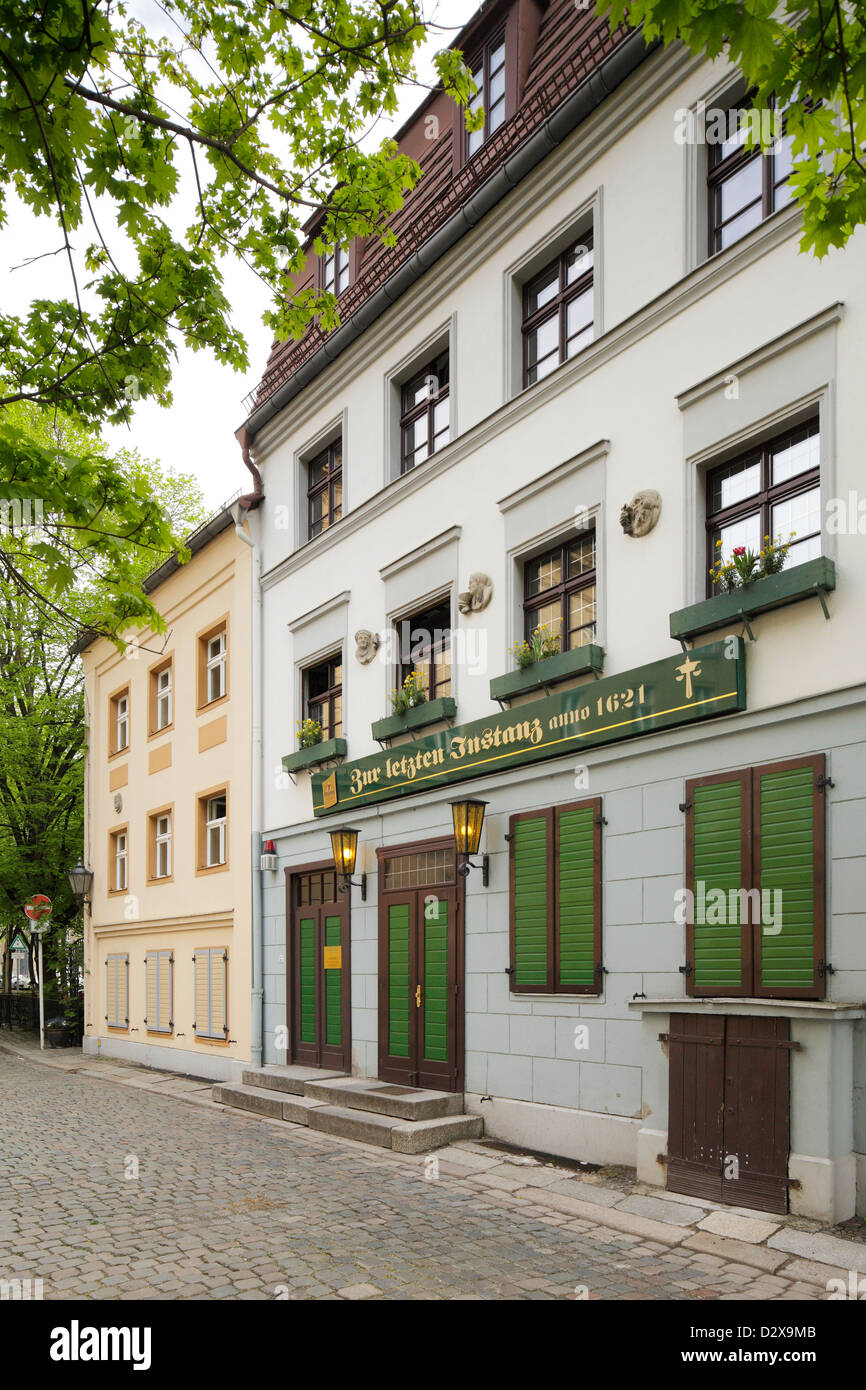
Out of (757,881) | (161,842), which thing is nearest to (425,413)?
(757,881)

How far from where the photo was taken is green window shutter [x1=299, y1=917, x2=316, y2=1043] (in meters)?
14.6

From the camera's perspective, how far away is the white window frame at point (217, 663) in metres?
18.3

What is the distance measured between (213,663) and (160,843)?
4109 millimetres

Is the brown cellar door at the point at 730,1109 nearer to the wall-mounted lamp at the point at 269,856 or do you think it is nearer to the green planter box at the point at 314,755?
the green planter box at the point at 314,755

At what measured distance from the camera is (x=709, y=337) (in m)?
9.08

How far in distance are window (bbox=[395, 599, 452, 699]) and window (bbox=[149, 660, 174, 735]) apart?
842cm

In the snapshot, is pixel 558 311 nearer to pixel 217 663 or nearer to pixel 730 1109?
pixel 730 1109

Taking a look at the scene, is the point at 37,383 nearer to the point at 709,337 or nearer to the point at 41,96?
the point at 41,96

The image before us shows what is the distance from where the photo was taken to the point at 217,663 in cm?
1858

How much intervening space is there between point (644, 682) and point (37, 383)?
514cm

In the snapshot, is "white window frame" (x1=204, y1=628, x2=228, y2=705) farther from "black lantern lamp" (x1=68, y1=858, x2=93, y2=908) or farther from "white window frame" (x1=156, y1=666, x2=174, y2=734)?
"black lantern lamp" (x1=68, y1=858, x2=93, y2=908)

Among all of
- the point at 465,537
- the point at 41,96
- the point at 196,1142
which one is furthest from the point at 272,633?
the point at 41,96

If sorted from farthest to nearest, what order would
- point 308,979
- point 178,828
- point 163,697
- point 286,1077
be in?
point 163,697, point 178,828, point 308,979, point 286,1077

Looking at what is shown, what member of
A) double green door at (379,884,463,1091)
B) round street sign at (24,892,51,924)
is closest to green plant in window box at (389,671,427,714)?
double green door at (379,884,463,1091)
